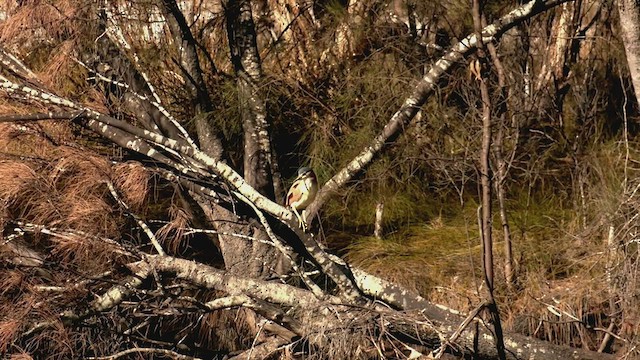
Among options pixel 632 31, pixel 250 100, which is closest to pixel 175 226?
pixel 250 100

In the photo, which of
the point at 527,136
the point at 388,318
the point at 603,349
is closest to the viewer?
the point at 388,318

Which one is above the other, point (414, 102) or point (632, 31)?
point (632, 31)

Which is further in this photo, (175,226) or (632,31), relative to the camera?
(175,226)

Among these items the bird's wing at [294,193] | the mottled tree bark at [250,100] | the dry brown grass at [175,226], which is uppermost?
the mottled tree bark at [250,100]

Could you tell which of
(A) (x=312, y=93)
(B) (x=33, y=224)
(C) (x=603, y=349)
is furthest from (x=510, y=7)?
(B) (x=33, y=224)

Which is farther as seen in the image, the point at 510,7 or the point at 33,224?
the point at 510,7

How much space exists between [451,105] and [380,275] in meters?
1.05

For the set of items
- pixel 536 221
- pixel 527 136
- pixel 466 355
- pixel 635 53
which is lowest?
pixel 466 355

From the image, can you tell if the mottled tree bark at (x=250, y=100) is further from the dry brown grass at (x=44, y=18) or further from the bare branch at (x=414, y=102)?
the dry brown grass at (x=44, y=18)

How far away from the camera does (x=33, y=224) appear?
15.7 ft

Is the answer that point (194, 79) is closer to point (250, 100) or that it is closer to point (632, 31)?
point (250, 100)

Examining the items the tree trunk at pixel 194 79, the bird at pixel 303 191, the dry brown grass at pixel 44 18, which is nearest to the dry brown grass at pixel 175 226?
the tree trunk at pixel 194 79

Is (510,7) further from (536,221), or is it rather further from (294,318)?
(294,318)

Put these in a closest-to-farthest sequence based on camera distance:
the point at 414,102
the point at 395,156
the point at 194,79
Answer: the point at 414,102, the point at 194,79, the point at 395,156
